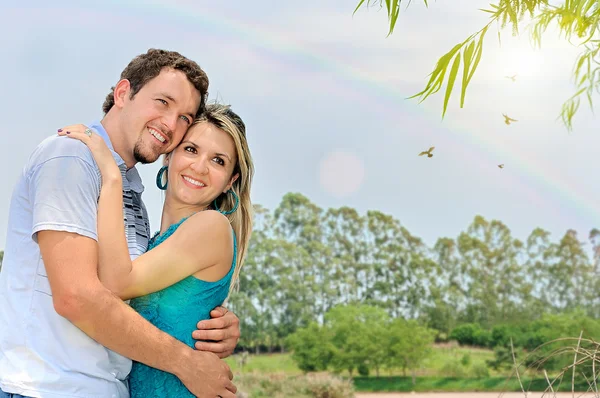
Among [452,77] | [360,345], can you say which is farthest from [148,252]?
[360,345]

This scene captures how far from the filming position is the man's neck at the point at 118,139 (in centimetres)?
Result: 217

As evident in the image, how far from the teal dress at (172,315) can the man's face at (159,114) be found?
0.48 metres

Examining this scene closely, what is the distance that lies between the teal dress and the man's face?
0.48 metres

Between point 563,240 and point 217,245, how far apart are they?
12392mm

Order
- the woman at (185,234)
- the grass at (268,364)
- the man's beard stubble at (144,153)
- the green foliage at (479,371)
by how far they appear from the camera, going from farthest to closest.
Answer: the green foliage at (479,371) → the grass at (268,364) → the man's beard stubble at (144,153) → the woman at (185,234)

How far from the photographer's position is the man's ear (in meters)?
2.23

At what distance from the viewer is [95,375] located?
5.67 feet

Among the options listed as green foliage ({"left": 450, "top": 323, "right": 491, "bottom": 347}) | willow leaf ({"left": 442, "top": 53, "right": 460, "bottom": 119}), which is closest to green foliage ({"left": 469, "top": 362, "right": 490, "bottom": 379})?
green foliage ({"left": 450, "top": 323, "right": 491, "bottom": 347})

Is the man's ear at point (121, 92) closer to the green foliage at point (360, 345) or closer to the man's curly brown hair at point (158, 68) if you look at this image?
the man's curly brown hair at point (158, 68)

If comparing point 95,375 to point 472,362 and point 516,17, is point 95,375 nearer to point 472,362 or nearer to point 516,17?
point 516,17

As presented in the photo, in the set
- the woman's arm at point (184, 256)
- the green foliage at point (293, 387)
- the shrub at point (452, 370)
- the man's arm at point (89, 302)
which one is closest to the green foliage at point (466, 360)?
the shrub at point (452, 370)

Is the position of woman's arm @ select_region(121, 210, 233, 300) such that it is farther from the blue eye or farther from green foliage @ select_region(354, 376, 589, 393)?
green foliage @ select_region(354, 376, 589, 393)

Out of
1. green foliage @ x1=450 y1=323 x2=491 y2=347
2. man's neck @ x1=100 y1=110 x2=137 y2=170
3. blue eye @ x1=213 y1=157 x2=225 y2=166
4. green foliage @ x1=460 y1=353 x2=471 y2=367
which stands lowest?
green foliage @ x1=460 y1=353 x2=471 y2=367

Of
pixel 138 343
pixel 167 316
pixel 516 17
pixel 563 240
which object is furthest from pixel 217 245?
pixel 563 240
